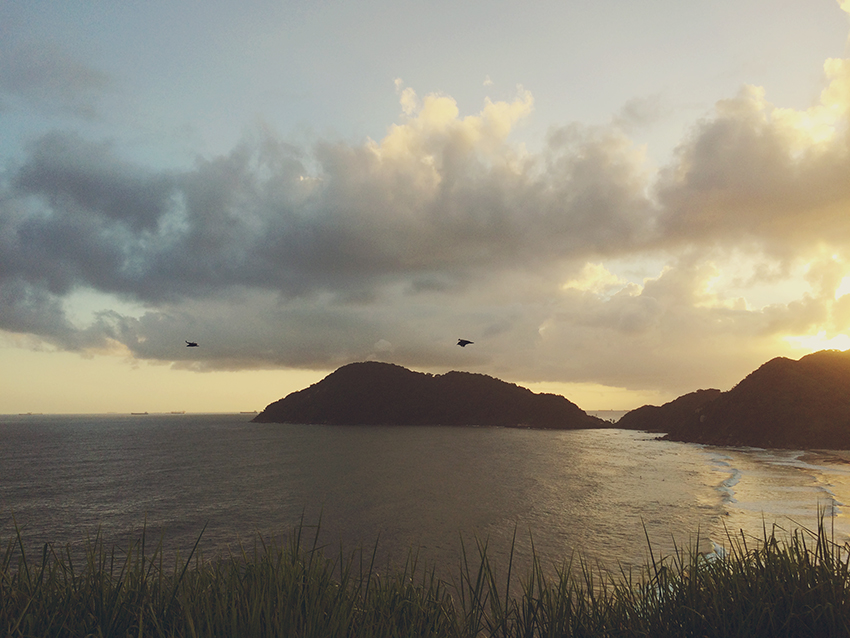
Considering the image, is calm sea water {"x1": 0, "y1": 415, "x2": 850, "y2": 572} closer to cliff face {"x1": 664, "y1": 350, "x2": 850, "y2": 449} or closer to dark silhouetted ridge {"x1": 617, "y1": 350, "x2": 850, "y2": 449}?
dark silhouetted ridge {"x1": 617, "y1": 350, "x2": 850, "y2": 449}

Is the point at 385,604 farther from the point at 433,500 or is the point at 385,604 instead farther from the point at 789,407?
the point at 789,407

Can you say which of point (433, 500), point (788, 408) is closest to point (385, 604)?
point (433, 500)

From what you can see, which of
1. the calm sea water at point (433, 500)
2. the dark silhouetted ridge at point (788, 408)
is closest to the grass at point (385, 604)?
the calm sea water at point (433, 500)

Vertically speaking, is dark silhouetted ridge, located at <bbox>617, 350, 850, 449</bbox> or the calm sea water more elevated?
dark silhouetted ridge, located at <bbox>617, 350, 850, 449</bbox>

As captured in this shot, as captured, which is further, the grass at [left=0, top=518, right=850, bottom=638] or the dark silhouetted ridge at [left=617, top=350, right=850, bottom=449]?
the dark silhouetted ridge at [left=617, top=350, right=850, bottom=449]

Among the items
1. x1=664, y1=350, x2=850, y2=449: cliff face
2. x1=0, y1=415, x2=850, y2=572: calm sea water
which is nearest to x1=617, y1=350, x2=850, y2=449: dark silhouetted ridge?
x1=664, y1=350, x2=850, y2=449: cliff face

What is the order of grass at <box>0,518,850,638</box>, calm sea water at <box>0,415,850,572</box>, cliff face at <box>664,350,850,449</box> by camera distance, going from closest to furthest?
grass at <box>0,518,850,638</box> < calm sea water at <box>0,415,850,572</box> < cliff face at <box>664,350,850,449</box>

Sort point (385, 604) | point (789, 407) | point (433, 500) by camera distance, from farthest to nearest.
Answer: point (789, 407) < point (433, 500) < point (385, 604)

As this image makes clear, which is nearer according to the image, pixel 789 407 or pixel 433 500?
pixel 433 500
